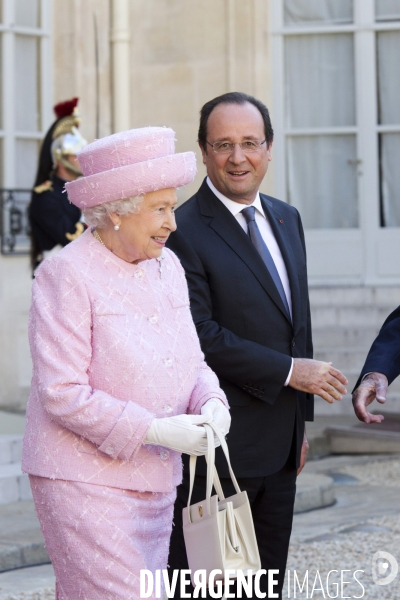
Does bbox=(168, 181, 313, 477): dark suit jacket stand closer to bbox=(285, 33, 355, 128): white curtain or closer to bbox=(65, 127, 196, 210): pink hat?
bbox=(65, 127, 196, 210): pink hat

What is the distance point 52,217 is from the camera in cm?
721

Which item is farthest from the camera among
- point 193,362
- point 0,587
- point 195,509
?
point 0,587

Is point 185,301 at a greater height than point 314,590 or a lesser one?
greater

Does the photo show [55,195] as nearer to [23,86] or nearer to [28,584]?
[23,86]

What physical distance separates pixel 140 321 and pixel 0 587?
234cm

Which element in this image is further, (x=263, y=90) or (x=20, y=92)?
(x=263, y=90)

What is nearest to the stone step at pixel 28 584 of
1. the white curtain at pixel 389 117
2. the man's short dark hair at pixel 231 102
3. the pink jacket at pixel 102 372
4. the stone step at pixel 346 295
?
the pink jacket at pixel 102 372

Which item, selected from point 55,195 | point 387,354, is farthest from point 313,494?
point 387,354

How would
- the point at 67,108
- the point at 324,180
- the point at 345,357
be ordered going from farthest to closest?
the point at 324,180
the point at 345,357
the point at 67,108

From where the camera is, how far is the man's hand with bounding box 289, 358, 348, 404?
338 centimetres

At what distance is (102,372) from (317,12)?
26.1 feet

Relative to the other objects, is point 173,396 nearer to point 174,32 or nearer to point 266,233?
point 266,233

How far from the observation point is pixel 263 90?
33.1 ft

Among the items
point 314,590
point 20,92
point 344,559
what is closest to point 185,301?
point 314,590
